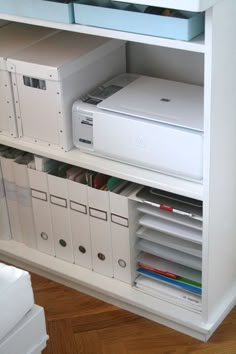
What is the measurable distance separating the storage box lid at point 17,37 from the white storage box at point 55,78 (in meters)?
0.04

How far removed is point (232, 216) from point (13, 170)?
0.71m

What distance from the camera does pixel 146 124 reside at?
6.09ft

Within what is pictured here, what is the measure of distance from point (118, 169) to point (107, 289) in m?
0.41

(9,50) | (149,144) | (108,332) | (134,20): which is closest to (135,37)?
(134,20)

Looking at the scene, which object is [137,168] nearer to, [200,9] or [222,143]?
[222,143]

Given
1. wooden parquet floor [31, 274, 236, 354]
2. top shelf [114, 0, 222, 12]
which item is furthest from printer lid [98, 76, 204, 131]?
wooden parquet floor [31, 274, 236, 354]

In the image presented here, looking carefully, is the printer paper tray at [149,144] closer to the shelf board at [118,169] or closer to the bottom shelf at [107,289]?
the shelf board at [118,169]

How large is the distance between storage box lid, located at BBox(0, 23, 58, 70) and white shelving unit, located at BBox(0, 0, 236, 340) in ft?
0.66

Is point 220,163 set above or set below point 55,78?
below

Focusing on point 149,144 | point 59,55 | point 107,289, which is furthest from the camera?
point 107,289

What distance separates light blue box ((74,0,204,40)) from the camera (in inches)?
63.1

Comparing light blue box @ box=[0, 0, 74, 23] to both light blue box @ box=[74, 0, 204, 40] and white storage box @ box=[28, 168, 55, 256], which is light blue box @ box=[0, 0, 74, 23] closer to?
light blue box @ box=[74, 0, 204, 40]

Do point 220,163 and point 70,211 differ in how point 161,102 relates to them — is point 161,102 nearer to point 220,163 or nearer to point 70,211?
point 220,163

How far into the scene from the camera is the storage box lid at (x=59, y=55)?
1.96 metres
